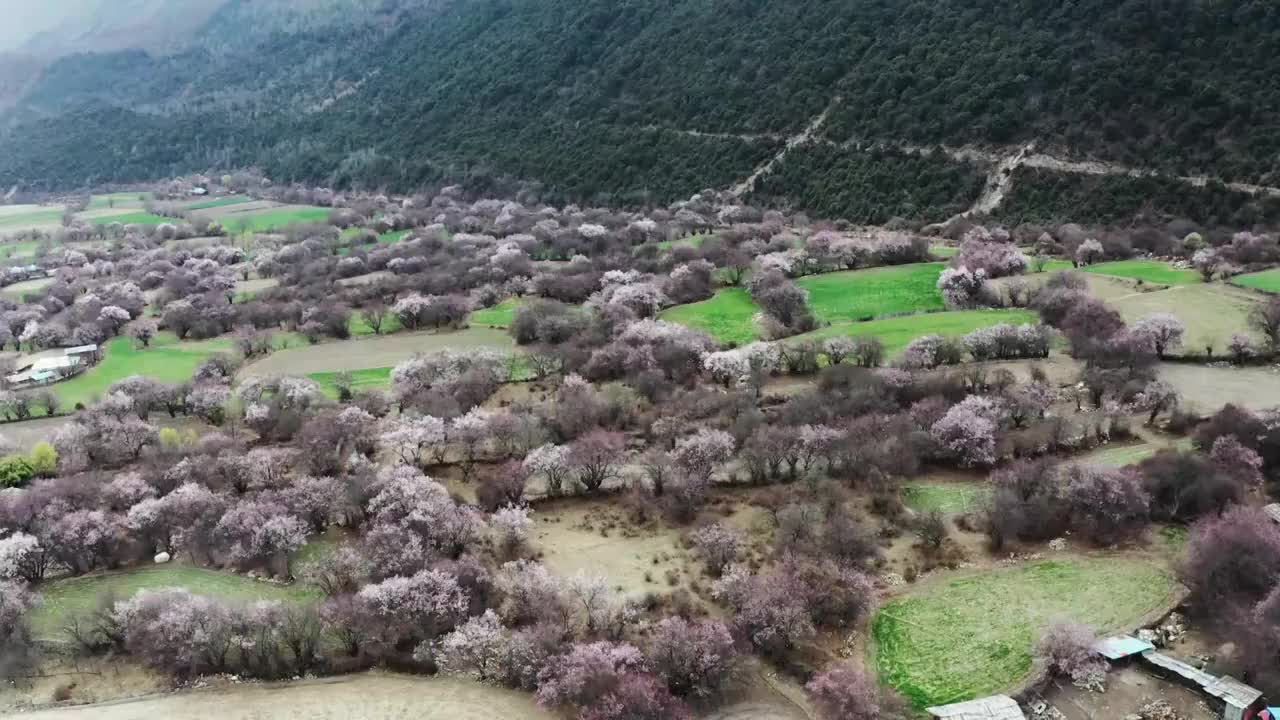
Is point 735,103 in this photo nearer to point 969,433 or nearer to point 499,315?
point 499,315

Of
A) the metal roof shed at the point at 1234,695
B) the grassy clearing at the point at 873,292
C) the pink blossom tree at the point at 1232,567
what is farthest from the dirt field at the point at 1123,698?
the grassy clearing at the point at 873,292

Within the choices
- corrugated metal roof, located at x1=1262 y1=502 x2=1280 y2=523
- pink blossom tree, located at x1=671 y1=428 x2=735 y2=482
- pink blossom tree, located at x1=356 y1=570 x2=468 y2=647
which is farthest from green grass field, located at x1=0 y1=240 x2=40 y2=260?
corrugated metal roof, located at x1=1262 y1=502 x2=1280 y2=523

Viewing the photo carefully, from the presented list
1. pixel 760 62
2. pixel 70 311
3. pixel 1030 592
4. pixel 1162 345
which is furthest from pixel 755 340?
pixel 760 62

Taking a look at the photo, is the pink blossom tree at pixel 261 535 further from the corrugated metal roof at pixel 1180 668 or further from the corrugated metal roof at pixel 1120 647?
the corrugated metal roof at pixel 1180 668

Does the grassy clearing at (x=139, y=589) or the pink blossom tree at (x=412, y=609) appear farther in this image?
the grassy clearing at (x=139, y=589)

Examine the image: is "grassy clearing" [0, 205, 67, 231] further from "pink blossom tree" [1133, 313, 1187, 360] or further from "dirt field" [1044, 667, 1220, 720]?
"dirt field" [1044, 667, 1220, 720]

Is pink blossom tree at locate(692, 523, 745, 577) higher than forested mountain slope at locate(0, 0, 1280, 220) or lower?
lower

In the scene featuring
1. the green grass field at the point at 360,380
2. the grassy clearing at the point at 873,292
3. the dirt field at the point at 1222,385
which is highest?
the grassy clearing at the point at 873,292
